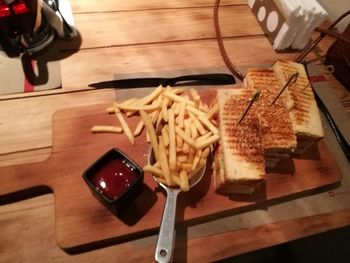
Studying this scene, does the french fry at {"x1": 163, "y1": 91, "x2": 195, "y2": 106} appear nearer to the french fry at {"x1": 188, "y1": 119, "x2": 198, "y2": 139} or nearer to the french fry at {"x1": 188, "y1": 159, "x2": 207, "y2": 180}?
the french fry at {"x1": 188, "y1": 119, "x2": 198, "y2": 139}

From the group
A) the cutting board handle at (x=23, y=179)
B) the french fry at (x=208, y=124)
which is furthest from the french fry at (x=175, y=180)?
the cutting board handle at (x=23, y=179)

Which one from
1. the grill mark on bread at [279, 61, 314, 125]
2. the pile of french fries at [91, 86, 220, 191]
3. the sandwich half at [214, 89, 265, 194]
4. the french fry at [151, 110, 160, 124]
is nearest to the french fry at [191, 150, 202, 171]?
the pile of french fries at [91, 86, 220, 191]

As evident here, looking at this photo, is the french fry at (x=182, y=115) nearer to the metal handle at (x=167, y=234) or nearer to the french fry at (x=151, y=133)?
the french fry at (x=151, y=133)

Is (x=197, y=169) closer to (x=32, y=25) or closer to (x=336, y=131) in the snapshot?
(x=336, y=131)

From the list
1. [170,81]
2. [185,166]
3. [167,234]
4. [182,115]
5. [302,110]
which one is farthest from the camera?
[170,81]

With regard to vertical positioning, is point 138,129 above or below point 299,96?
below

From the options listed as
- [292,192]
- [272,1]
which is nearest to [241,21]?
[272,1]

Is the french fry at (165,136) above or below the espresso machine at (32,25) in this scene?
below

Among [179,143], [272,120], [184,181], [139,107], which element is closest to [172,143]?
[179,143]
